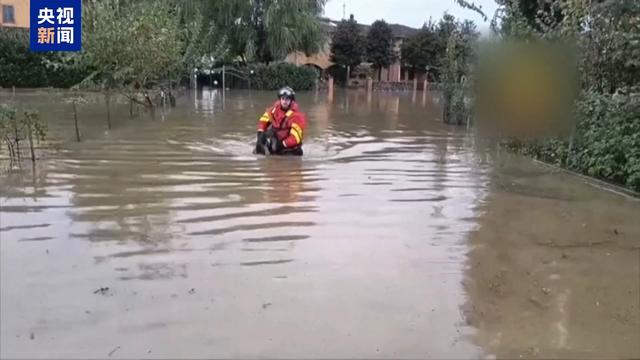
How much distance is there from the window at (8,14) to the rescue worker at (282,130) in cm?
3837

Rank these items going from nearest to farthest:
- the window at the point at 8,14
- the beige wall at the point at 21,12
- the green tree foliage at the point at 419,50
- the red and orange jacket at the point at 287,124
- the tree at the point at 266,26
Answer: the red and orange jacket at the point at 287,124 → the tree at the point at 266,26 → the window at the point at 8,14 → the beige wall at the point at 21,12 → the green tree foliage at the point at 419,50

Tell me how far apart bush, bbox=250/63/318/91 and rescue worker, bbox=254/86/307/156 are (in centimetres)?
2636

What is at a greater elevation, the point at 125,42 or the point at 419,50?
the point at 419,50

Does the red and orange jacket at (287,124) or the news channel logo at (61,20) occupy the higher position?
the news channel logo at (61,20)

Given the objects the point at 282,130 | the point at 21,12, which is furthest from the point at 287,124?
the point at 21,12

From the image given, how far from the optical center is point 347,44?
4712 centimetres

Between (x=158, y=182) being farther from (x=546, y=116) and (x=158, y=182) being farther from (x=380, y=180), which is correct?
(x=546, y=116)

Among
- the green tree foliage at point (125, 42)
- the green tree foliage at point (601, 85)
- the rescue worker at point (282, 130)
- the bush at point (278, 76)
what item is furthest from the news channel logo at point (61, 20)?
the bush at point (278, 76)

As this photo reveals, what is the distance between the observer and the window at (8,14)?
43.2 meters

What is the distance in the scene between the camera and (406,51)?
163ft

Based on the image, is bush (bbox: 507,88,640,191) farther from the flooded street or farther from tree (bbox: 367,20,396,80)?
tree (bbox: 367,20,396,80)

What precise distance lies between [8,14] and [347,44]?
21.7 m

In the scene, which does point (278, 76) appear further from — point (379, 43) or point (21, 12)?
point (21, 12)

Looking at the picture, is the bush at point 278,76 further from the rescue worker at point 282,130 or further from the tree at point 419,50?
the rescue worker at point 282,130
